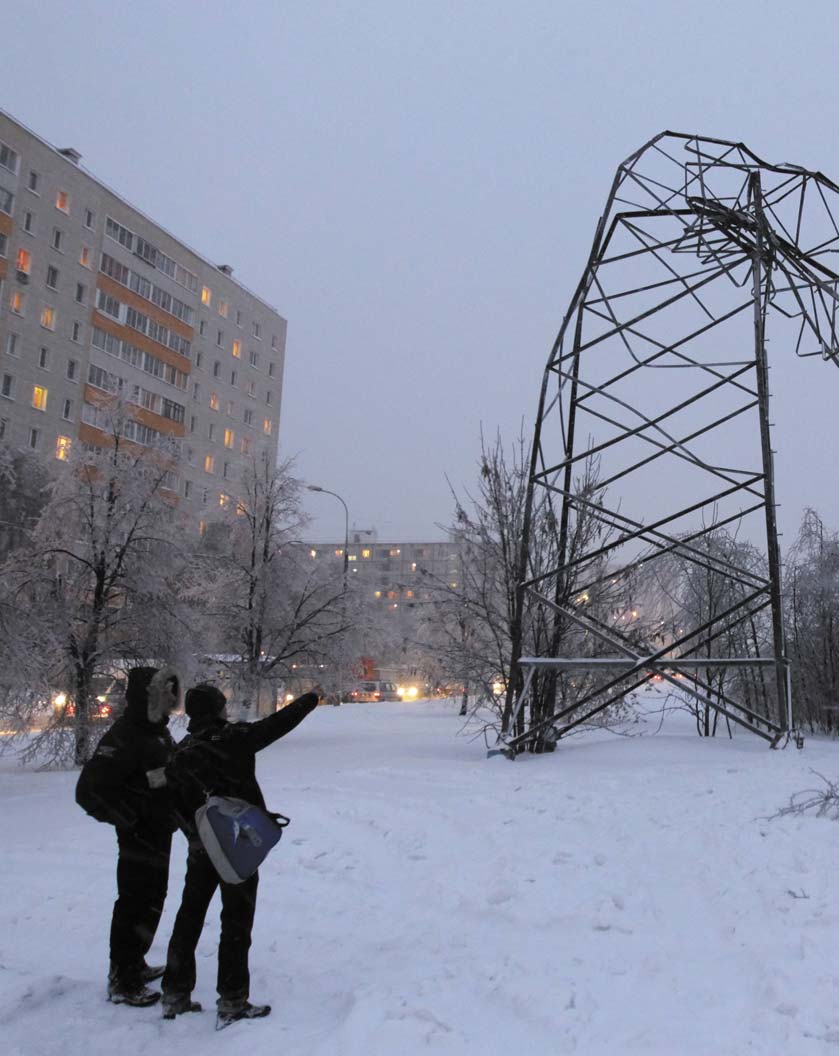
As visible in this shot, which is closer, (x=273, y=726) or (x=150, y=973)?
(x=273, y=726)

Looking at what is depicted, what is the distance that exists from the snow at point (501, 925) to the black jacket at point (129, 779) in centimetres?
89

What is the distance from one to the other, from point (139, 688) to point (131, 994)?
1.49 metres

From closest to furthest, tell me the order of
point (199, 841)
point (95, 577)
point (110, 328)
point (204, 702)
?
point (199, 841) < point (204, 702) < point (95, 577) < point (110, 328)

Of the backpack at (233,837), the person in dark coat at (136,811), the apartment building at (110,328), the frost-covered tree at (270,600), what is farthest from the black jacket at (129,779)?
the apartment building at (110,328)

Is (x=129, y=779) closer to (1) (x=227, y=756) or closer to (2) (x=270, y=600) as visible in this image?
(1) (x=227, y=756)

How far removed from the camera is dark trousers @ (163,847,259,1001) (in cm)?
418

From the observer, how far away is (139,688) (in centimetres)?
464

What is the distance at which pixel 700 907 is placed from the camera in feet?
17.0

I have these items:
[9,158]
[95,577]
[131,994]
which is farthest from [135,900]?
[9,158]

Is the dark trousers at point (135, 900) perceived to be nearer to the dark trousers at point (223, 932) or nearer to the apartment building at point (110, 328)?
the dark trousers at point (223, 932)

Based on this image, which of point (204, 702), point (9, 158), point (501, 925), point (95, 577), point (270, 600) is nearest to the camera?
point (204, 702)

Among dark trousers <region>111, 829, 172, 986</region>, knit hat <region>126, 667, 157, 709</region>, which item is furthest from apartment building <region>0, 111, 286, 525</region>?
dark trousers <region>111, 829, 172, 986</region>

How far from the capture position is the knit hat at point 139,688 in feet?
15.2

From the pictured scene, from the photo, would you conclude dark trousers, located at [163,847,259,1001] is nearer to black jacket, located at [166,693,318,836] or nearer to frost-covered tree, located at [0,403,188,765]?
black jacket, located at [166,693,318,836]
